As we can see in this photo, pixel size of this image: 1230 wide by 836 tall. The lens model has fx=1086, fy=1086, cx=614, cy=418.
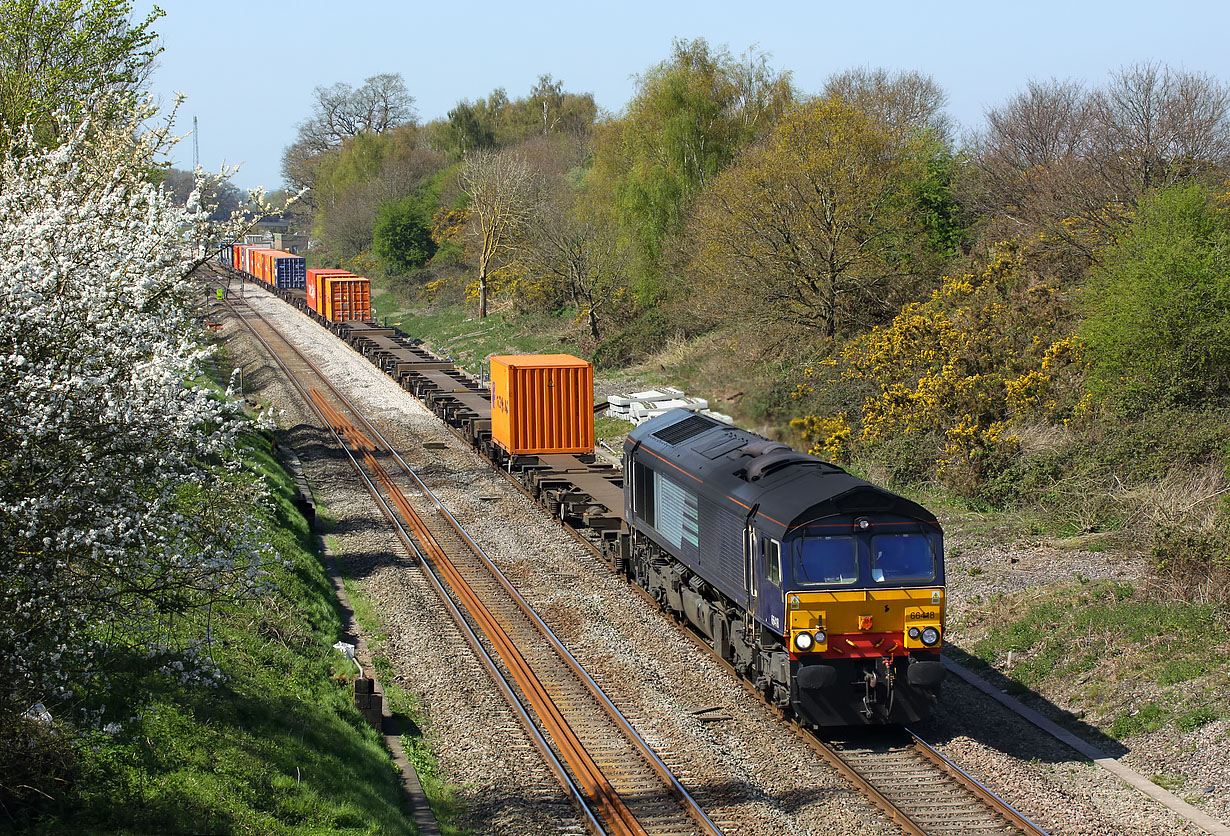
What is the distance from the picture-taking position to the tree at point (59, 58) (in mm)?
16969

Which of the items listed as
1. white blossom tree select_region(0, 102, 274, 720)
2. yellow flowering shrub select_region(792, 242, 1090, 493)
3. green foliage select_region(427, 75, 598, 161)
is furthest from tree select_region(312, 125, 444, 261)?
white blossom tree select_region(0, 102, 274, 720)

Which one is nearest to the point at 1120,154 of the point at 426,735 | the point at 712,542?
the point at 712,542

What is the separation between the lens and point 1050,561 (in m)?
17.5

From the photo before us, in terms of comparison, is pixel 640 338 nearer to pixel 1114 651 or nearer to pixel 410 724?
pixel 1114 651

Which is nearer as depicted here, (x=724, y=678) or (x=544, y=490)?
(x=724, y=678)

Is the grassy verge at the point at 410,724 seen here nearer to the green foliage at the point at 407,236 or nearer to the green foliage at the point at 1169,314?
the green foliage at the point at 1169,314

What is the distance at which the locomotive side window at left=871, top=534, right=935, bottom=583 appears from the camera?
1215cm

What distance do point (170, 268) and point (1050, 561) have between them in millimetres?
13877

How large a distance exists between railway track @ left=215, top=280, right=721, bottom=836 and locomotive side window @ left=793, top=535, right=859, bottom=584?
2.62 m

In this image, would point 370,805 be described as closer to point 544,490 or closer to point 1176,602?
point 1176,602

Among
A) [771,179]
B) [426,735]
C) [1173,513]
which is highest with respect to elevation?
[771,179]

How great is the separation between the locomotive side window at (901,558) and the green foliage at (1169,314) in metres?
10.5

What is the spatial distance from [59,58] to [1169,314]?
2039 centimetres

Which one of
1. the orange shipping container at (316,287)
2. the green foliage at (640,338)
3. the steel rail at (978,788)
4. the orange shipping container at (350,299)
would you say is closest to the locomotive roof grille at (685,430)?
the steel rail at (978,788)
